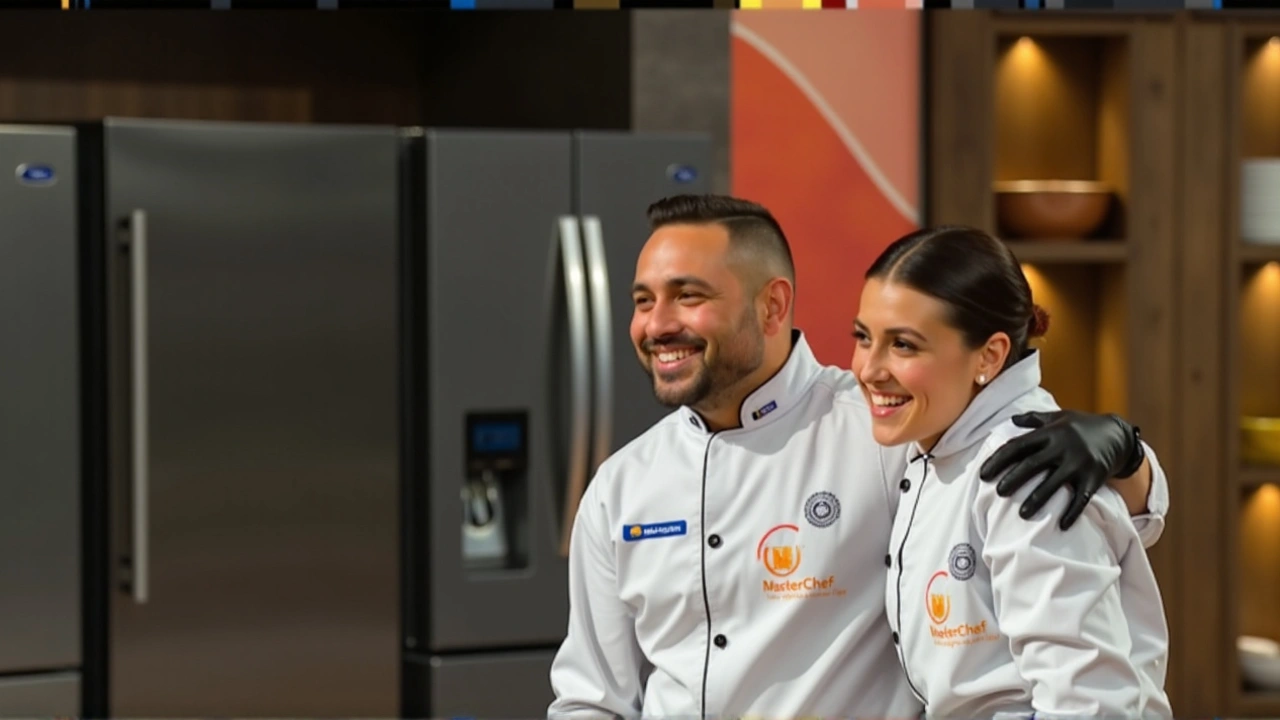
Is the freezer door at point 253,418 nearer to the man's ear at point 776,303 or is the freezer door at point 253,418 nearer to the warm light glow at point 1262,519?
the man's ear at point 776,303

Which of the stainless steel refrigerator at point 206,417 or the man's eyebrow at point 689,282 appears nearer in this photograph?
the man's eyebrow at point 689,282

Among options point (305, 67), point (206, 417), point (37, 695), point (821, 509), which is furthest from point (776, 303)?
point (305, 67)

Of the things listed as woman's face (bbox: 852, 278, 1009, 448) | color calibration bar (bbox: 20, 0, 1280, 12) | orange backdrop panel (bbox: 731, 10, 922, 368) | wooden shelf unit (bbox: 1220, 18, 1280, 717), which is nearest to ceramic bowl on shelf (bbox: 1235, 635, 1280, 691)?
wooden shelf unit (bbox: 1220, 18, 1280, 717)

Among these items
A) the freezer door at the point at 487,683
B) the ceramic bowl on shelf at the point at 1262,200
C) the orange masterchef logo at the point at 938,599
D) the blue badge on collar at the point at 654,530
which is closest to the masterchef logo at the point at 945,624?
the orange masterchef logo at the point at 938,599

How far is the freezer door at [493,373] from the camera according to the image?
130 inches

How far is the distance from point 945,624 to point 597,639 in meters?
0.47

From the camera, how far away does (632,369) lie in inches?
134

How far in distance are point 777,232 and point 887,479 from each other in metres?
0.30

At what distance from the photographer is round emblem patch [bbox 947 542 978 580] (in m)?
1.53

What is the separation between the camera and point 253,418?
322 centimetres

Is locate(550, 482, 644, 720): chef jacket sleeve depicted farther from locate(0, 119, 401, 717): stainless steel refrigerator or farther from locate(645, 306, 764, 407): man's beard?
locate(0, 119, 401, 717): stainless steel refrigerator

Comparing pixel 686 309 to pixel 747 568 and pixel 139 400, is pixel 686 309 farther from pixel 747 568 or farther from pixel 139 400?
pixel 139 400

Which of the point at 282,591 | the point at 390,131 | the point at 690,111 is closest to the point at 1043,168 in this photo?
the point at 690,111

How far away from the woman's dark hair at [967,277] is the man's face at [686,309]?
0.23 metres
